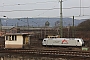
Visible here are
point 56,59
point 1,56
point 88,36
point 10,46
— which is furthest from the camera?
point 88,36

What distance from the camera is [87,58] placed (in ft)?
48.5

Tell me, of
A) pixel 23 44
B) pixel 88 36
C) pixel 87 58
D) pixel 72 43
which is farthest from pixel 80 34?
pixel 87 58

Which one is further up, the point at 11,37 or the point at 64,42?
the point at 11,37

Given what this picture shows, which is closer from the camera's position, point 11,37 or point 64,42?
point 11,37

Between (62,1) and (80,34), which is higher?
(62,1)

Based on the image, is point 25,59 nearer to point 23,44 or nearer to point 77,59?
point 77,59

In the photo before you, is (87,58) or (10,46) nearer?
(87,58)

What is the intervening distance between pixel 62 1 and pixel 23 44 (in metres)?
7.21

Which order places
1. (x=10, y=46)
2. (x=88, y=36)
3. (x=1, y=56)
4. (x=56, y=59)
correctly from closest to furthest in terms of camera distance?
(x=56, y=59) < (x=1, y=56) < (x=10, y=46) < (x=88, y=36)

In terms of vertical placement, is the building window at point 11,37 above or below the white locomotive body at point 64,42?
above

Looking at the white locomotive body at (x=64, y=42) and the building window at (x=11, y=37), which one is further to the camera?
the white locomotive body at (x=64, y=42)

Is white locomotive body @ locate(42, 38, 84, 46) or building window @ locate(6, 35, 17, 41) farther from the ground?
building window @ locate(6, 35, 17, 41)

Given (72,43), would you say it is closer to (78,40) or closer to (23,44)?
(78,40)

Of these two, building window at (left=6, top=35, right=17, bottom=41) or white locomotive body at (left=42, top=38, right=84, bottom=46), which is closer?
building window at (left=6, top=35, right=17, bottom=41)
